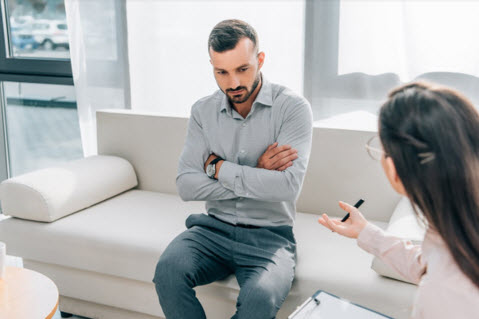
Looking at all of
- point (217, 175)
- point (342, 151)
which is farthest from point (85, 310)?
point (342, 151)

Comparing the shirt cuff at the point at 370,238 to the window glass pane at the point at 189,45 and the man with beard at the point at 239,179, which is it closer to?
the man with beard at the point at 239,179

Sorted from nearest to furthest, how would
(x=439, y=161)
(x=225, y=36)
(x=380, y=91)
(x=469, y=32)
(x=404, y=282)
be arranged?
(x=439, y=161), (x=404, y=282), (x=225, y=36), (x=469, y=32), (x=380, y=91)

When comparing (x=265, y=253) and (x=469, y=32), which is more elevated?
(x=469, y=32)

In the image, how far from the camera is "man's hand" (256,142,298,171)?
1779mm

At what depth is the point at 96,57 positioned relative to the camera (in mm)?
3207

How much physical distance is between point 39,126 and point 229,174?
2.46m

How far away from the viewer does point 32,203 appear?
2191mm

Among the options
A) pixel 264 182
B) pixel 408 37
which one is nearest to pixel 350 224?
pixel 264 182

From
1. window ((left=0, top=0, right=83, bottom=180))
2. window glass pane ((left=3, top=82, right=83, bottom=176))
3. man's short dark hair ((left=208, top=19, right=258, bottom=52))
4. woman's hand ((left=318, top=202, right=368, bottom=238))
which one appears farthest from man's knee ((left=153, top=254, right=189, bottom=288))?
window glass pane ((left=3, top=82, right=83, bottom=176))

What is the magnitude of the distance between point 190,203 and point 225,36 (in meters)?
0.92

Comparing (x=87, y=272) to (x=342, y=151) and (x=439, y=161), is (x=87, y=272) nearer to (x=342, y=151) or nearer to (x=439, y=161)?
(x=342, y=151)

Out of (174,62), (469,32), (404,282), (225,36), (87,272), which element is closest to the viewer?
(404,282)

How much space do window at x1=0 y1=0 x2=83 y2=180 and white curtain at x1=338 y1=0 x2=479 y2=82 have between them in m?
1.84

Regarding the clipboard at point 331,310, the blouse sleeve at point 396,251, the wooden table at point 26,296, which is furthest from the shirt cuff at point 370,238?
the wooden table at point 26,296
